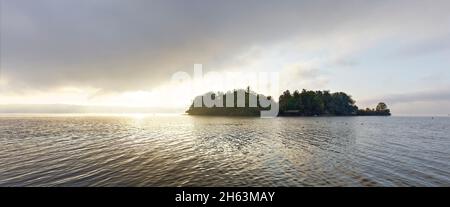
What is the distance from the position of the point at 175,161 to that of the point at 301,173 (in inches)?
566

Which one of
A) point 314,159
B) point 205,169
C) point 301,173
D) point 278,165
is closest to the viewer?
point 301,173

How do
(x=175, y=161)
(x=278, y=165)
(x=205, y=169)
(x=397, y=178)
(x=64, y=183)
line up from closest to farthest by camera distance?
(x=64, y=183) → (x=397, y=178) → (x=205, y=169) → (x=278, y=165) → (x=175, y=161)

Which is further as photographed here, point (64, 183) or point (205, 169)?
point (205, 169)

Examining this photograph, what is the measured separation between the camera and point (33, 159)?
27734 mm

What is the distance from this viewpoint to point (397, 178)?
2105 centimetres
